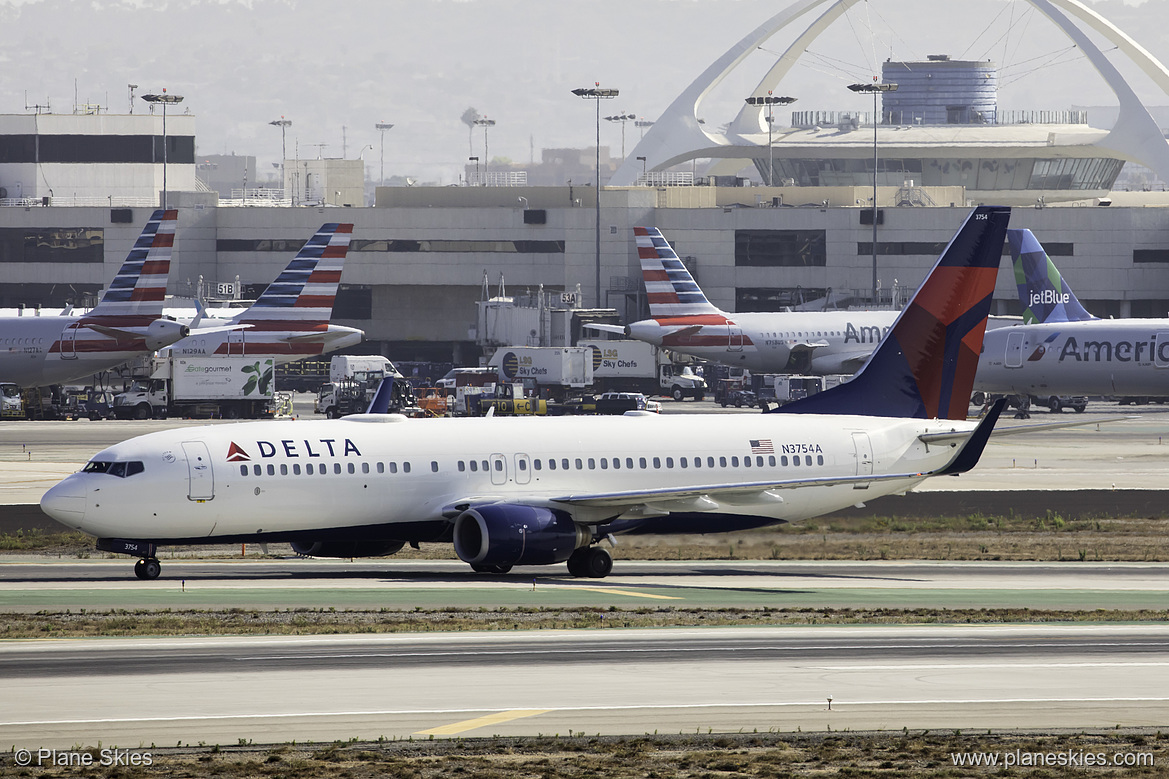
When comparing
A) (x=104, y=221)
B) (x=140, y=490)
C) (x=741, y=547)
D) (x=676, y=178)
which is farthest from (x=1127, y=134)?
(x=140, y=490)

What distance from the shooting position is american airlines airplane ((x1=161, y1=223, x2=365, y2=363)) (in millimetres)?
99500

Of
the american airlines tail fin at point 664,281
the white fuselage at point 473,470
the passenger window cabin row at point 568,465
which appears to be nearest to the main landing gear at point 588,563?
the white fuselage at point 473,470

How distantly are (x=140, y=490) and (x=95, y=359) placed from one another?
210ft

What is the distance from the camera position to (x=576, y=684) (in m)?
23.5

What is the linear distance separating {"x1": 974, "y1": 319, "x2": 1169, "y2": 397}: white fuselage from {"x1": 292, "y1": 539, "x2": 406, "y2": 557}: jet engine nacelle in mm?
63347

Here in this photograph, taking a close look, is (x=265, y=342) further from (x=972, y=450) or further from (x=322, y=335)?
(x=972, y=450)

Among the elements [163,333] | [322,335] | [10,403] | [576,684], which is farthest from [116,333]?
[576,684]

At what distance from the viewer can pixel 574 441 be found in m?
39.3

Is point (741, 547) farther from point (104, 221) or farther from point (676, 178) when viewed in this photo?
point (676, 178)

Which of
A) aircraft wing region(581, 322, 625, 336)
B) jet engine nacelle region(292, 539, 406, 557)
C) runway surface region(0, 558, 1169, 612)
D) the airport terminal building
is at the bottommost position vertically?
runway surface region(0, 558, 1169, 612)

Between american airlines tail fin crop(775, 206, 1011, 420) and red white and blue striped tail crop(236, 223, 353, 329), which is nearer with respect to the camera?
american airlines tail fin crop(775, 206, 1011, 420)

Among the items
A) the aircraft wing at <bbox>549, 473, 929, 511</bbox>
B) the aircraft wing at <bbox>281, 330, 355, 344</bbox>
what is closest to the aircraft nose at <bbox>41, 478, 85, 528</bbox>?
the aircraft wing at <bbox>549, 473, 929, 511</bbox>

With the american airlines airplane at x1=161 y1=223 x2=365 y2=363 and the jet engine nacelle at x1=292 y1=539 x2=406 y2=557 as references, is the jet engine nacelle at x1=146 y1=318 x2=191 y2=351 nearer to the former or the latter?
the american airlines airplane at x1=161 y1=223 x2=365 y2=363

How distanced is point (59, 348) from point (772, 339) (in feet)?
163
